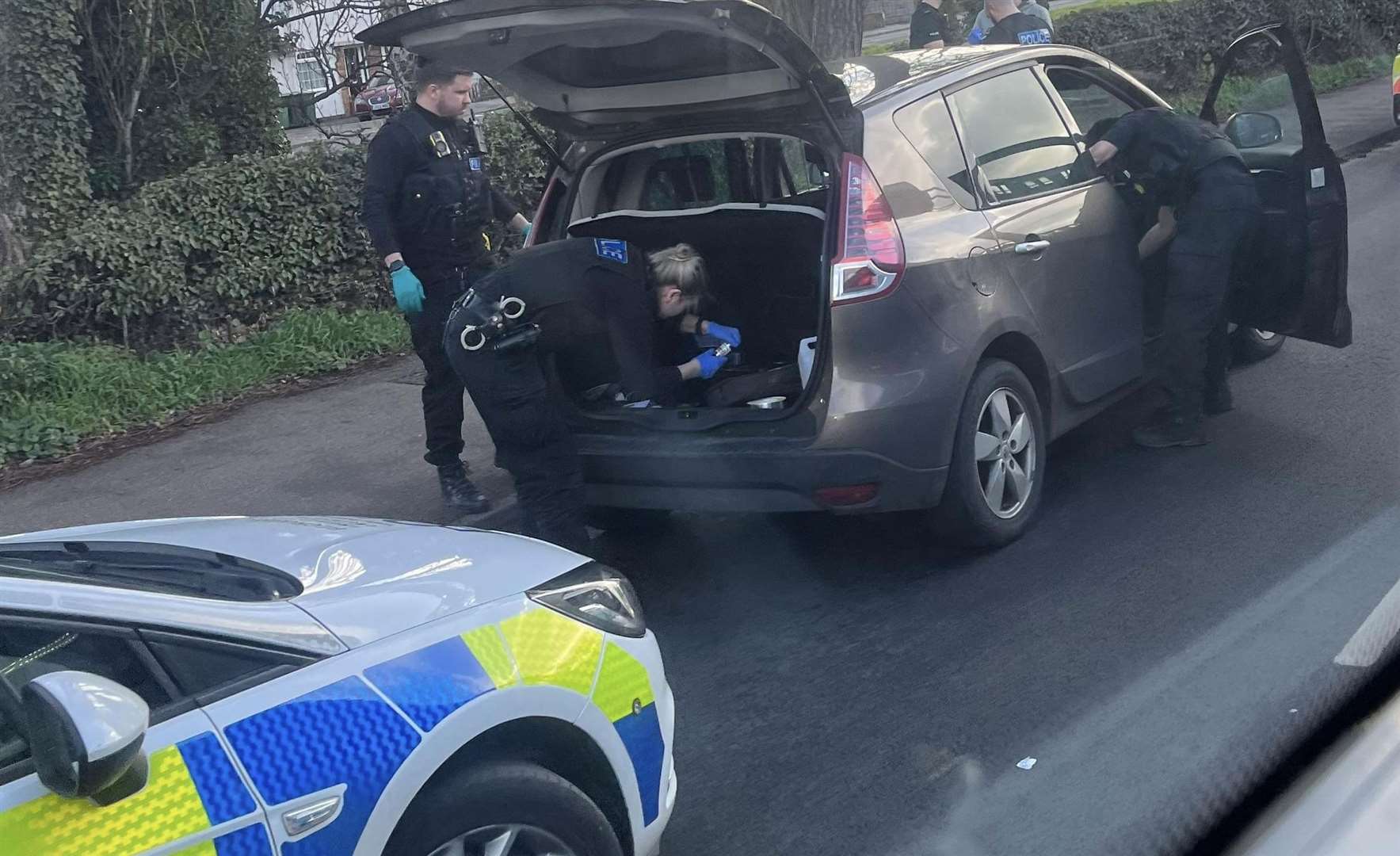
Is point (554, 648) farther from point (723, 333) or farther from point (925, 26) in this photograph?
point (925, 26)

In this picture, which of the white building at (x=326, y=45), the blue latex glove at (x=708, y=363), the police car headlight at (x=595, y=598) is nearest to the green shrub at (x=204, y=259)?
the white building at (x=326, y=45)

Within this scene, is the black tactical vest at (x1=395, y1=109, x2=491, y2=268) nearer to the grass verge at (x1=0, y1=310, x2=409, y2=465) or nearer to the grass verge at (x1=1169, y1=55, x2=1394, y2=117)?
the grass verge at (x1=0, y1=310, x2=409, y2=465)

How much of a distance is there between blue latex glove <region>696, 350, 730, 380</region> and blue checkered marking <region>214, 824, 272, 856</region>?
2.81 meters

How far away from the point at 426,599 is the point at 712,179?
2912 mm

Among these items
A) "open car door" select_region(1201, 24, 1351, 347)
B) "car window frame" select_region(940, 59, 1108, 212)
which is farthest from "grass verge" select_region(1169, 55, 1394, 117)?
"car window frame" select_region(940, 59, 1108, 212)

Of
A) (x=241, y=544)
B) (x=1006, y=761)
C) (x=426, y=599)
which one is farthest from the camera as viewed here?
(x=1006, y=761)

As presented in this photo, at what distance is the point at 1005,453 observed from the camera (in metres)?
4.79

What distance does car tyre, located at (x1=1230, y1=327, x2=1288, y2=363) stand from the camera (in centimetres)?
686

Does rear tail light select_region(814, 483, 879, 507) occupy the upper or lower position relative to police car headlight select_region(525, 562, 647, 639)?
lower

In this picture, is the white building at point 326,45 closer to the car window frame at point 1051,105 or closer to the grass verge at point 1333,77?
the grass verge at point 1333,77

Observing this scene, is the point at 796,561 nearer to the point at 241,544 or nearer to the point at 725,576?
the point at 725,576

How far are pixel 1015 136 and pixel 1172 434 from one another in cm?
155

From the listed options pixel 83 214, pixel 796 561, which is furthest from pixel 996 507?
pixel 83 214

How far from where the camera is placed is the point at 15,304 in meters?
7.84
